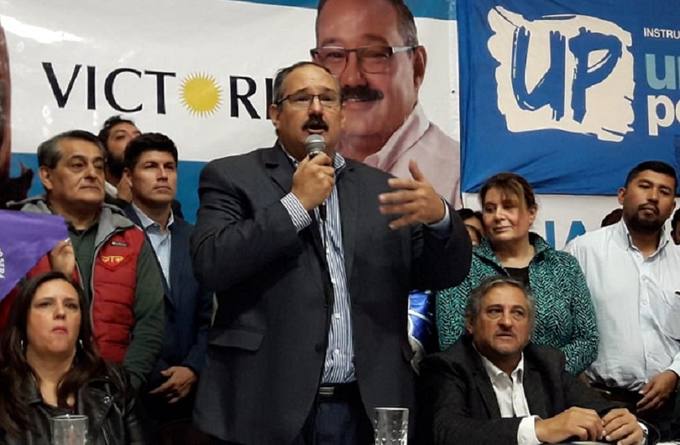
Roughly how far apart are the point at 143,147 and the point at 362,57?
1.15 metres

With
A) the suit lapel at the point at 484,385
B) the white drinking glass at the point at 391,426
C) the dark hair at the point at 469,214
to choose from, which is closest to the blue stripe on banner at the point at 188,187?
the dark hair at the point at 469,214

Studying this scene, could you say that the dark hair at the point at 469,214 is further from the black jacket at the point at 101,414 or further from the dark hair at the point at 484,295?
the black jacket at the point at 101,414

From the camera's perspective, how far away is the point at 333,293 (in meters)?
2.31

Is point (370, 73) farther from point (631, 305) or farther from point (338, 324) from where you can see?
point (338, 324)

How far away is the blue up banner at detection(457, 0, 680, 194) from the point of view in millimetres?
4578

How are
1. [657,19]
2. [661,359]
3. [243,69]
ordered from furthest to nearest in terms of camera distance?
[657,19], [243,69], [661,359]

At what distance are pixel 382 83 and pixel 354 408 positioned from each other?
222 centimetres

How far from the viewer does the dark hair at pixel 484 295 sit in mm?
3033

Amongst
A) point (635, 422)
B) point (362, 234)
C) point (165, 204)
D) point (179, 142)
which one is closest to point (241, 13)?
point (179, 142)

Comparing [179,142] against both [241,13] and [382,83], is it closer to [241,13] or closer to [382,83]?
[241,13]

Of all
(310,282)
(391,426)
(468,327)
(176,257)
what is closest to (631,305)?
(468,327)

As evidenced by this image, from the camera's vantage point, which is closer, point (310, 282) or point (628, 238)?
point (310, 282)

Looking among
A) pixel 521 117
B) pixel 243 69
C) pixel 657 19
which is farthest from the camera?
pixel 657 19

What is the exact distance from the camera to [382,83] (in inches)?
170
